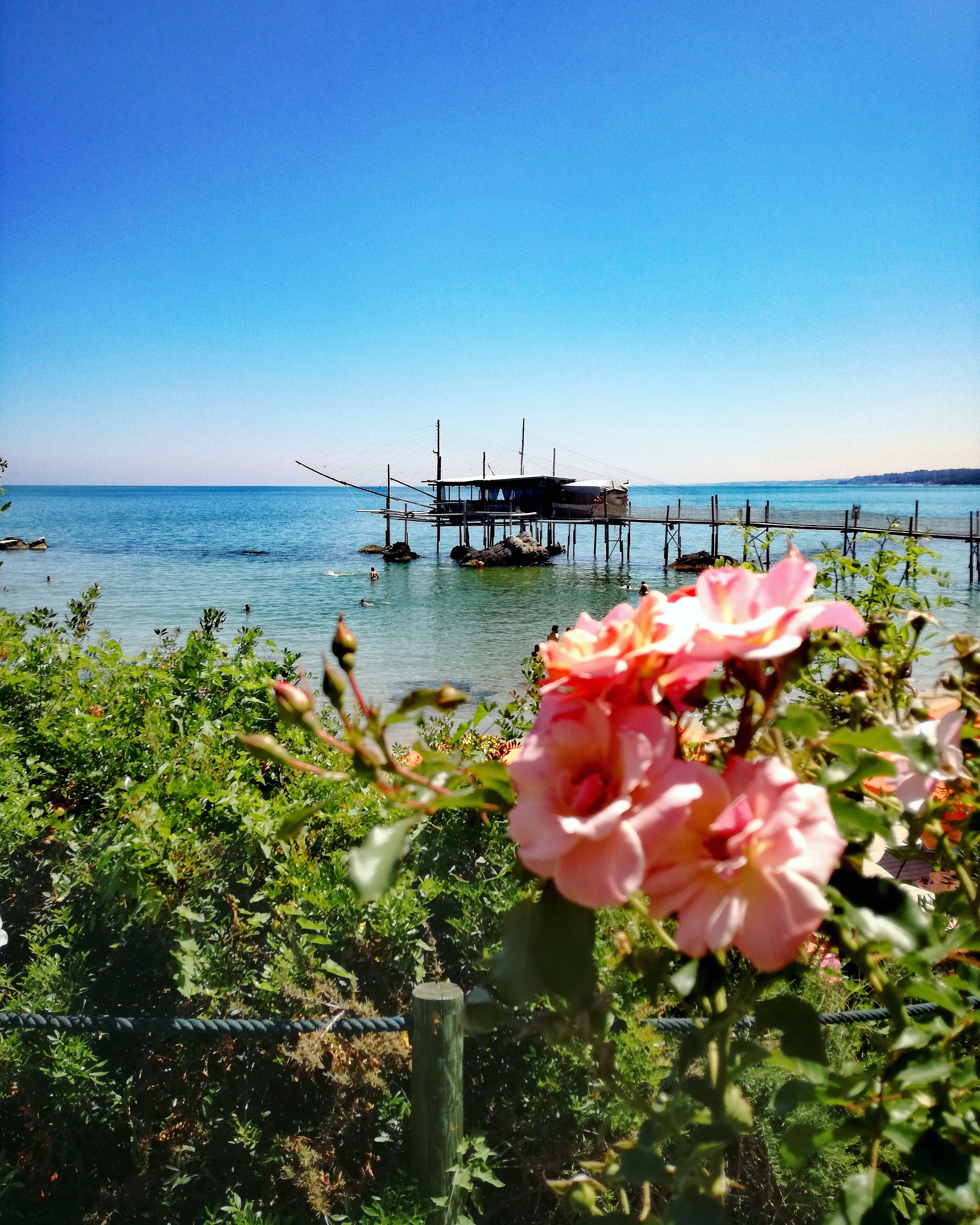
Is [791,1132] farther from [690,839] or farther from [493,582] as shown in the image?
[493,582]

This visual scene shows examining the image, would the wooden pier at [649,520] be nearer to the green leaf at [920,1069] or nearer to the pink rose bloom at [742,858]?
the green leaf at [920,1069]

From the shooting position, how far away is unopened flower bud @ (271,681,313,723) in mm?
636

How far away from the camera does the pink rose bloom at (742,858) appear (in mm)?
497

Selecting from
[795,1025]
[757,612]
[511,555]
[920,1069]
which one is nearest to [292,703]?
[757,612]

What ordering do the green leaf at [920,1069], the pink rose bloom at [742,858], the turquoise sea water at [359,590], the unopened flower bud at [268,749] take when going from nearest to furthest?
the pink rose bloom at [742,858] < the unopened flower bud at [268,749] < the green leaf at [920,1069] < the turquoise sea water at [359,590]

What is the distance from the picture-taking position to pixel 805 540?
213 ft

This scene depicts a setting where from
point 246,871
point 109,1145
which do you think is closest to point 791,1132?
point 246,871

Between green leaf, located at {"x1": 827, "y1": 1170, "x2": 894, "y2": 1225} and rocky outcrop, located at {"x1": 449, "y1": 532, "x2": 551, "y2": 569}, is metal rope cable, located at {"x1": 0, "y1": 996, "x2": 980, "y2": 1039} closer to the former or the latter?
green leaf, located at {"x1": 827, "y1": 1170, "x2": 894, "y2": 1225}

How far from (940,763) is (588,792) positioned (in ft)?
1.07

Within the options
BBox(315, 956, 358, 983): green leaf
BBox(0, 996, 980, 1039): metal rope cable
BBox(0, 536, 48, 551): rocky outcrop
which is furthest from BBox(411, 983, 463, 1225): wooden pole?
BBox(0, 536, 48, 551): rocky outcrop

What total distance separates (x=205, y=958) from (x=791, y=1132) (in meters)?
1.54

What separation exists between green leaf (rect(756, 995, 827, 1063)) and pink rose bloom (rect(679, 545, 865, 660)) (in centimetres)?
28

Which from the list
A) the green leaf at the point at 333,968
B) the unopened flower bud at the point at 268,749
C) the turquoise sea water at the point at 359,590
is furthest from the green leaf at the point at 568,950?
the turquoise sea water at the point at 359,590

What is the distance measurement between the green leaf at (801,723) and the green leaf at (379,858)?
0.93 feet
